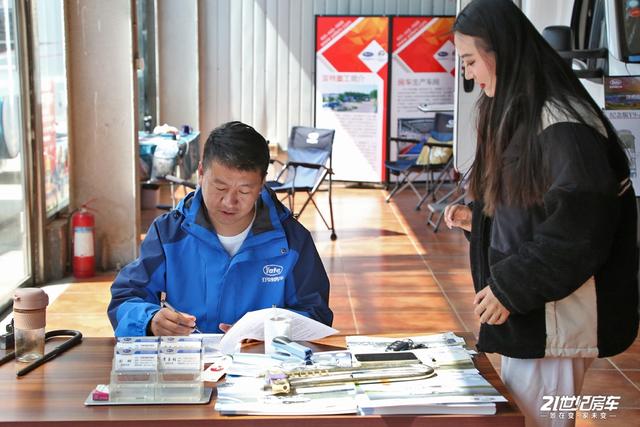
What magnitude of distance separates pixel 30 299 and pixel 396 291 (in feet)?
14.2

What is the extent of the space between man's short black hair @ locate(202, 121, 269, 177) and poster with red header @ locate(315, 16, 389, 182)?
8.89 meters

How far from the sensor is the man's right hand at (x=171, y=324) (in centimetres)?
237

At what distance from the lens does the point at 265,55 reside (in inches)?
455

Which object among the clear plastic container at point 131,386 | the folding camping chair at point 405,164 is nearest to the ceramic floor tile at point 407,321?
the clear plastic container at point 131,386

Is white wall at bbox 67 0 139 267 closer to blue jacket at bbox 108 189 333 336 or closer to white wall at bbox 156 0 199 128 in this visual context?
blue jacket at bbox 108 189 333 336

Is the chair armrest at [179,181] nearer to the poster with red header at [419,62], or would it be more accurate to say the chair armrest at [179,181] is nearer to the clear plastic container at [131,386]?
the poster with red header at [419,62]

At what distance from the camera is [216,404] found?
6.48 feet

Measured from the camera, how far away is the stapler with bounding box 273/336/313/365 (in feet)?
7.39

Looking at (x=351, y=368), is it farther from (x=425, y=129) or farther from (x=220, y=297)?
(x=425, y=129)

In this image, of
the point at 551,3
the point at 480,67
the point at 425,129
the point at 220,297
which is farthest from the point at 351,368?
the point at 425,129

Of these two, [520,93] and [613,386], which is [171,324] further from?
[613,386]

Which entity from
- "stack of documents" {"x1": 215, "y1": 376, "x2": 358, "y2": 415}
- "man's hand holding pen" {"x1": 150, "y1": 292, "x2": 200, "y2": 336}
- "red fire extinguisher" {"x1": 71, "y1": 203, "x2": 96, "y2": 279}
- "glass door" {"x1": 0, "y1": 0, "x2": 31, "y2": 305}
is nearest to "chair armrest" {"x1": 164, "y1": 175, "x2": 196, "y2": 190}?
"red fire extinguisher" {"x1": 71, "y1": 203, "x2": 96, "y2": 279}

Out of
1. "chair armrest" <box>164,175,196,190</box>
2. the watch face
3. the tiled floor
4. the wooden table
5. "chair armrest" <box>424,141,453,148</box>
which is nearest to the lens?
the wooden table

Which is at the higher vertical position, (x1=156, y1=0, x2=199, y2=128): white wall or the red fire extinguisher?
(x1=156, y1=0, x2=199, y2=128): white wall
